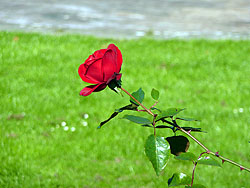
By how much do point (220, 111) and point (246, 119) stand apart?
32cm

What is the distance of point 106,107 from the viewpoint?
4988mm

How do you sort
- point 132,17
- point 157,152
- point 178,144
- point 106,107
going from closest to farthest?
point 157,152, point 178,144, point 106,107, point 132,17

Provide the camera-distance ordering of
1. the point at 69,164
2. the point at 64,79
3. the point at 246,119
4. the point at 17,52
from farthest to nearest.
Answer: the point at 17,52
the point at 64,79
the point at 246,119
the point at 69,164

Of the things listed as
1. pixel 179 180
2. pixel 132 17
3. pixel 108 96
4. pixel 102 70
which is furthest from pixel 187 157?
pixel 132 17

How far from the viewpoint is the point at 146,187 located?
3.47 metres

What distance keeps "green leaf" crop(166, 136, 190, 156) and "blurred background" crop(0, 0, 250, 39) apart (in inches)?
267

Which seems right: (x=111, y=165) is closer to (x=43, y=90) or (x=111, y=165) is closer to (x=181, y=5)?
(x=43, y=90)

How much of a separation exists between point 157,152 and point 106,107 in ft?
12.7

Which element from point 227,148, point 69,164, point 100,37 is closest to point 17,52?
point 100,37

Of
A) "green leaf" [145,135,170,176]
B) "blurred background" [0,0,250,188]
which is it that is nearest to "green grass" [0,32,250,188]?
"blurred background" [0,0,250,188]

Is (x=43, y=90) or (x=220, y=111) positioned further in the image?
(x=43, y=90)

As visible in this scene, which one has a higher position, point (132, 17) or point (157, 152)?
point (132, 17)

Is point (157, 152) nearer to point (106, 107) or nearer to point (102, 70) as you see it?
point (102, 70)

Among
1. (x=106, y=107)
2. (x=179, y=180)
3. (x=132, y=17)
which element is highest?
(x=132, y=17)
